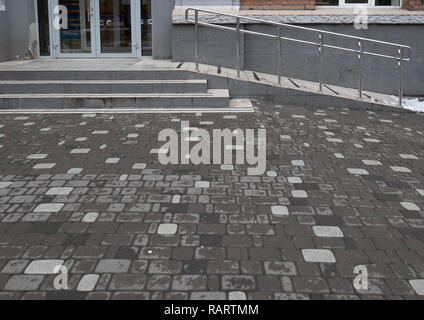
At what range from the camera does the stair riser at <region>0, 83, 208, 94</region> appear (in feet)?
30.7

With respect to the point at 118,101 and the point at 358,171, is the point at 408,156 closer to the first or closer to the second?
the point at 358,171

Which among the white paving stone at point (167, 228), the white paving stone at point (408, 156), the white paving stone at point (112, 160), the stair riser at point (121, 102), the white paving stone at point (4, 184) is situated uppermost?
the stair riser at point (121, 102)

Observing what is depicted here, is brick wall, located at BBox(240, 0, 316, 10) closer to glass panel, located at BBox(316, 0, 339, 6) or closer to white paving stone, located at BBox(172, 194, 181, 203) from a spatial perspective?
glass panel, located at BBox(316, 0, 339, 6)

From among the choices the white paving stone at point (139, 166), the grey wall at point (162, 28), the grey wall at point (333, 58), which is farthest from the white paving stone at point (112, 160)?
the grey wall at point (162, 28)

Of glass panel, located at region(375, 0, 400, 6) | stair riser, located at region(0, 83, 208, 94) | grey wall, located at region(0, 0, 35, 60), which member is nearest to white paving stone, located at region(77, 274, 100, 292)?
stair riser, located at region(0, 83, 208, 94)

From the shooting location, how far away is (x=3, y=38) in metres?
11.9

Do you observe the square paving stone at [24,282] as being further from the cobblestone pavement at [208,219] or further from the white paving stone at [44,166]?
the white paving stone at [44,166]

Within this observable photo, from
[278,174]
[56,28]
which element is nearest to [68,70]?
[56,28]

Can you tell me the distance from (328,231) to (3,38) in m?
10.3

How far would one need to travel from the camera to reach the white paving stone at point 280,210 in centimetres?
447

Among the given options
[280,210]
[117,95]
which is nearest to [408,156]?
[280,210]

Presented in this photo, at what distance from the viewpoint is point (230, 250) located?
3.77m

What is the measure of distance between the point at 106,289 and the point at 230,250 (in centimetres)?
99

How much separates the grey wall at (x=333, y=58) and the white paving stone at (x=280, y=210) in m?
6.76
